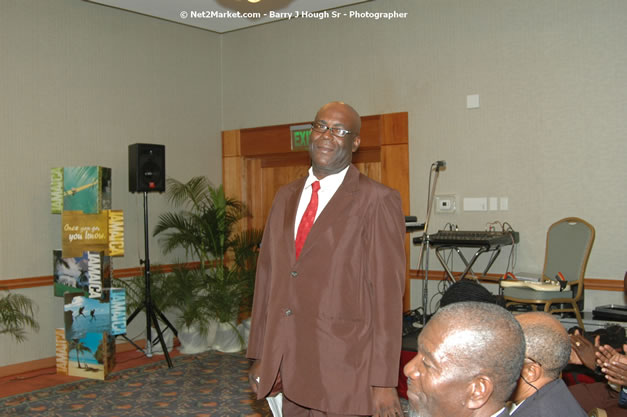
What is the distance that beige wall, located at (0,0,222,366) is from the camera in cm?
533

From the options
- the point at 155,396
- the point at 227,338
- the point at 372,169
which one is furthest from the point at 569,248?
the point at 155,396

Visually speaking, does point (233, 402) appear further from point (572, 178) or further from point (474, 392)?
point (474, 392)

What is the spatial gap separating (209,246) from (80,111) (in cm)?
180

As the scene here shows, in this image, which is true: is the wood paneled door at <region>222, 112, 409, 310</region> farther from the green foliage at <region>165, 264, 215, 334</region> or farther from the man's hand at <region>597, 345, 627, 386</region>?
the man's hand at <region>597, 345, 627, 386</region>

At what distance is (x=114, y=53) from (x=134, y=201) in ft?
4.85

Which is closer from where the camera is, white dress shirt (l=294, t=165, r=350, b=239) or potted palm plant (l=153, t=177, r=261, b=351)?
white dress shirt (l=294, t=165, r=350, b=239)

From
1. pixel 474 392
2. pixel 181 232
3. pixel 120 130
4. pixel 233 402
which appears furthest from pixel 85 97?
pixel 474 392

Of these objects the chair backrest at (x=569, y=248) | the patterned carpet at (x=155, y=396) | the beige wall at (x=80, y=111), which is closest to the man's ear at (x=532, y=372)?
the patterned carpet at (x=155, y=396)

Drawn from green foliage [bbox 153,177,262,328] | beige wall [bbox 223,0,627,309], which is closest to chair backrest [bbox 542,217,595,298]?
beige wall [bbox 223,0,627,309]

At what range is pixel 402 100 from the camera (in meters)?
5.96

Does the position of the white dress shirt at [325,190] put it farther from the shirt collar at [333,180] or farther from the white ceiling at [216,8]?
the white ceiling at [216,8]

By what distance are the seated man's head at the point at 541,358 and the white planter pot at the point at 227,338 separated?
4.47 meters

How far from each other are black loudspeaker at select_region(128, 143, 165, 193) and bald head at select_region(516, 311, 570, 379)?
4.38m

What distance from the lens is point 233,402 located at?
451cm
